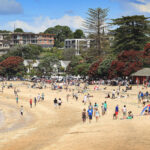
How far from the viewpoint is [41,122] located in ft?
104

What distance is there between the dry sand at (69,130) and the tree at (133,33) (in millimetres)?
26359

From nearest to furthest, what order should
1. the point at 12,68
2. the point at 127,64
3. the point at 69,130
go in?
the point at 69,130 → the point at 127,64 → the point at 12,68

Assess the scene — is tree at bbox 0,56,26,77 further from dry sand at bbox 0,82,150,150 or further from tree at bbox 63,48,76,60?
dry sand at bbox 0,82,150,150

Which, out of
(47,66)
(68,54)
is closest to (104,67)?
(47,66)

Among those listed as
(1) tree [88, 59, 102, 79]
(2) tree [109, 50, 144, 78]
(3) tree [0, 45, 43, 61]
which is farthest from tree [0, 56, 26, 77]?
(2) tree [109, 50, 144, 78]

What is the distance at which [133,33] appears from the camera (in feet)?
217

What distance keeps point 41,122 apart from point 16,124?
2.48 m

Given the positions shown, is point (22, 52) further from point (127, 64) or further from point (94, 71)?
point (127, 64)

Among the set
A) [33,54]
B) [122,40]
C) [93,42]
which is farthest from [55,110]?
[33,54]

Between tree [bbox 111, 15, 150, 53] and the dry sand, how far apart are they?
2636 centimetres

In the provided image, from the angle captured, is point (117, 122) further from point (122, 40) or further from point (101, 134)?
point (122, 40)

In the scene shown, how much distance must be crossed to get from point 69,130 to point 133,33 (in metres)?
43.6

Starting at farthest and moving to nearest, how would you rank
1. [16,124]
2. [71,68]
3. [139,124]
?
[71,68] → [16,124] → [139,124]

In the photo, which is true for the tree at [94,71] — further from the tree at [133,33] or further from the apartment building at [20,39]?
the apartment building at [20,39]
